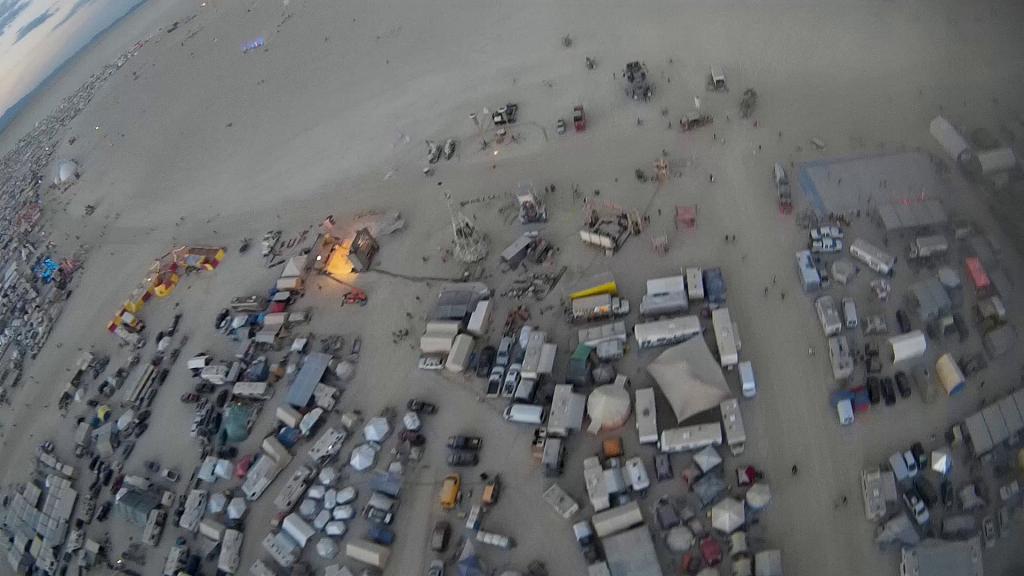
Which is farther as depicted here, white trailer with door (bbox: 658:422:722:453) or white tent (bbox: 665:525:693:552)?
white trailer with door (bbox: 658:422:722:453)

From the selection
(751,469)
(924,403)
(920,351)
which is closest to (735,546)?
(751,469)

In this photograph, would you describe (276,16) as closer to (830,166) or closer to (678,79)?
(678,79)

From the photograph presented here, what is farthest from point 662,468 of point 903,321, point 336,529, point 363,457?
point 336,529

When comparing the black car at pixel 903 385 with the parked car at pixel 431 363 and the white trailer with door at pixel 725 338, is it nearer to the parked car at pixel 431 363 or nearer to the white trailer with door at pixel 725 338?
the white trailer with door at pixel 725 338

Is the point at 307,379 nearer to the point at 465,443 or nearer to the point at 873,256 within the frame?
the point at 465,443

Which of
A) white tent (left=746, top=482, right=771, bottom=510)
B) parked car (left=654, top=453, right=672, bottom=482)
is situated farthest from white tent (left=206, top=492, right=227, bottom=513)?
white tent (left=746, top=482, right=771, bottom=510)

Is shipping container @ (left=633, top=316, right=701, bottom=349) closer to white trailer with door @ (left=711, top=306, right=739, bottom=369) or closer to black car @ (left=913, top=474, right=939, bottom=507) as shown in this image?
white trailer with door @ (left=711, top=306, right=739, bottom=369)
